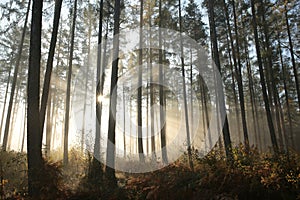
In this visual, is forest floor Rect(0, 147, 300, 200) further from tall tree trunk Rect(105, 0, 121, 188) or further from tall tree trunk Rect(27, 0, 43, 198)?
tall tree trunk Rect(105, 0, 121, 188)

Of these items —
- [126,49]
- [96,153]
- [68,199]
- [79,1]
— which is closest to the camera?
[68,199]

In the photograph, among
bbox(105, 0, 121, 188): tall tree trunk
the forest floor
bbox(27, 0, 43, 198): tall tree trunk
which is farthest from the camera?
bbox(105, 0, 121, 188): tall tree trunk

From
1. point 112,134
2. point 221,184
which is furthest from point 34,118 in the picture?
point 221,184

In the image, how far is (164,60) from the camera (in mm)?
17766

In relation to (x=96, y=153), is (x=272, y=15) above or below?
above

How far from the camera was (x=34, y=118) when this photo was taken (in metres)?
7.43

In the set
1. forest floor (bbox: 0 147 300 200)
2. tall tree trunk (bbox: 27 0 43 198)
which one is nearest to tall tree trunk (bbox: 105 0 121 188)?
forest floor (bbox: 0 147 300 200)

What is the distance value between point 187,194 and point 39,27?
7049 mm

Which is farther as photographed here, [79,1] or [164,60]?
[164,60]

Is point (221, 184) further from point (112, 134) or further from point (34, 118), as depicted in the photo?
point (34, 118)

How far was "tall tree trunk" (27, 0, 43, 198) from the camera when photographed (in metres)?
7.08


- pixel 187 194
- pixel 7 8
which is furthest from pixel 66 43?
pixel 187 194

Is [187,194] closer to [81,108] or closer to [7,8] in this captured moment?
[7,8]

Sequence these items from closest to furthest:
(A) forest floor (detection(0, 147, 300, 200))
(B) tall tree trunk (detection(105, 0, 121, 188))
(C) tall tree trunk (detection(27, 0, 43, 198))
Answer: (A) forest floor (detection(0, 147, 300, 200))
(C) tall tree trunk (detection(27, 0, 43, 198))
(B) tall tree trunk (detection(105, 0, 121, 188))
